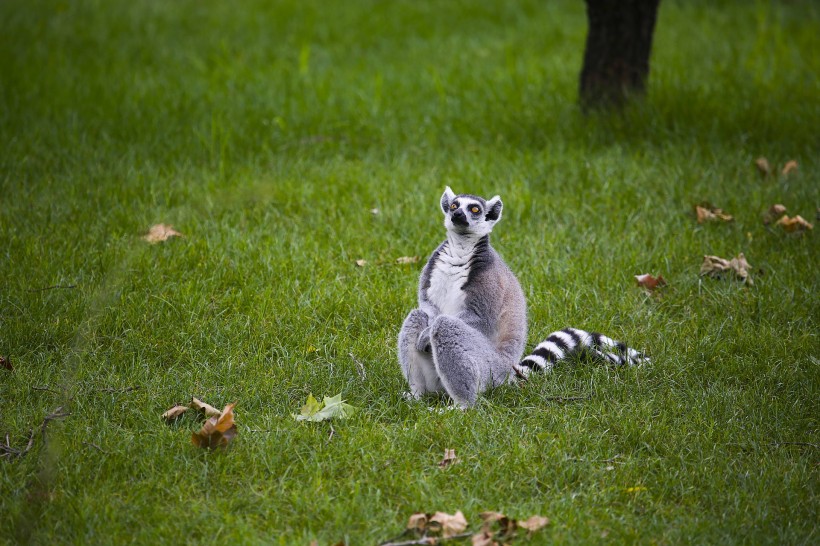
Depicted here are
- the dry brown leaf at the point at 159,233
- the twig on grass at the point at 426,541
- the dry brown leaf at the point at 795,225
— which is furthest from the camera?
the dry brown leaf at the point at 795,225

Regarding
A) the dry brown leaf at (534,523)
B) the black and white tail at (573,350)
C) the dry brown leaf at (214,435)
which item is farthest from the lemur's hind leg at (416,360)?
the dry brown leaf at (534,523)

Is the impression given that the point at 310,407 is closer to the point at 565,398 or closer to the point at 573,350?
the point at 565,398

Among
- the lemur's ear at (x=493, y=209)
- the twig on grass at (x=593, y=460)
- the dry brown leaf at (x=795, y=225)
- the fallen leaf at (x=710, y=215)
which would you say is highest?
the lemur's ear at (x=493, y=209)

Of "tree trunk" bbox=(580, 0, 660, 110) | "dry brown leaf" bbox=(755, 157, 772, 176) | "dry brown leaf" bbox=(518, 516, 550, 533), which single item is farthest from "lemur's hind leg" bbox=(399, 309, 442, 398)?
"tree trunk" bbox=(580, 0, 660, 110)

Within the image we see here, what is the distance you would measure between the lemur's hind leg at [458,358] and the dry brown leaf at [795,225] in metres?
3.20

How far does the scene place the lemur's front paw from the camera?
3975mm

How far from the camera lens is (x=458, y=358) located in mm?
3908

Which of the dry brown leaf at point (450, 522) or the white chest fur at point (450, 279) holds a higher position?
the white chest fur at point (450, 279)

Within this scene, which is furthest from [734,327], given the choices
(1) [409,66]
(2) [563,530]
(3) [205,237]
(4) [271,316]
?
(1) [409,66]

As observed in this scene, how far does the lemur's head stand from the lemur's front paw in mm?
569

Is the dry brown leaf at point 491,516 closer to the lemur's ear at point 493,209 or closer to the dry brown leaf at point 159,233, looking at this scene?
the lemur's ear at point 493,209

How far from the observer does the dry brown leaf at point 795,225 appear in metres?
6.00

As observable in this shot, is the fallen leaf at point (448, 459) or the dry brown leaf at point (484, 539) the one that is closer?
the dry brown leaf at point (484, 539)

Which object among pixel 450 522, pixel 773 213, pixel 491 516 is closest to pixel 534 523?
pixel 491 516
